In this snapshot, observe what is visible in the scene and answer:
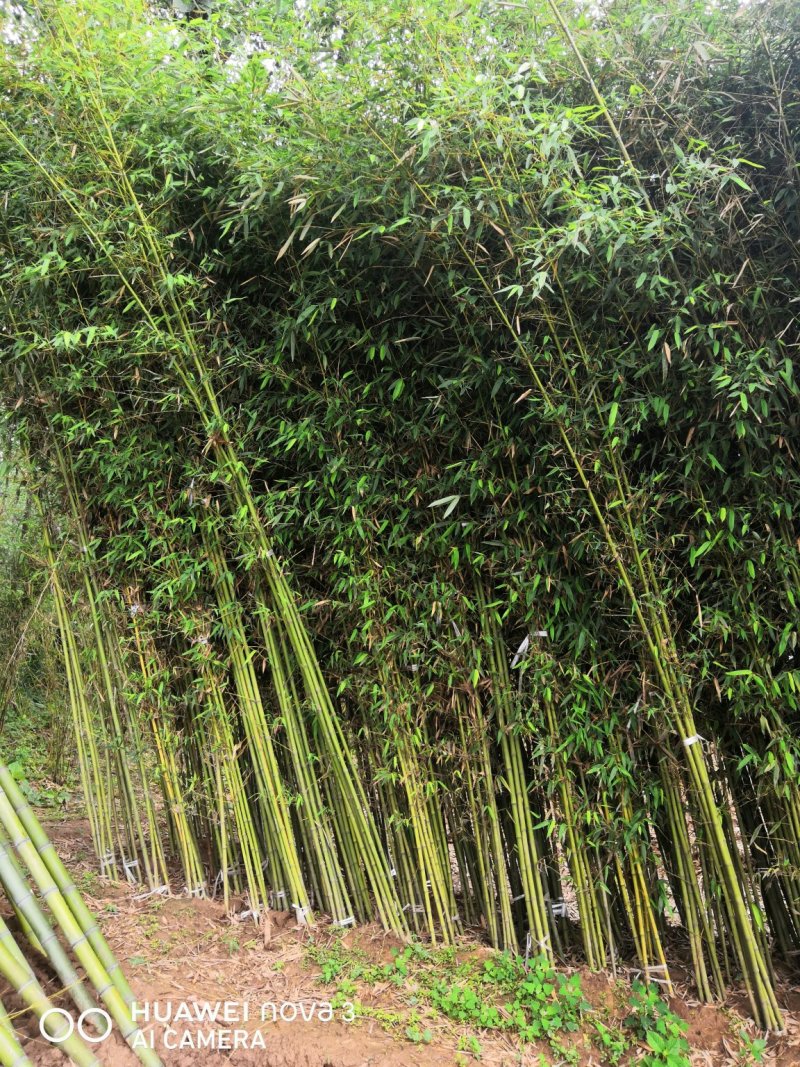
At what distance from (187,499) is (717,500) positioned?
5.79 ft

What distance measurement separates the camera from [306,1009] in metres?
2.00

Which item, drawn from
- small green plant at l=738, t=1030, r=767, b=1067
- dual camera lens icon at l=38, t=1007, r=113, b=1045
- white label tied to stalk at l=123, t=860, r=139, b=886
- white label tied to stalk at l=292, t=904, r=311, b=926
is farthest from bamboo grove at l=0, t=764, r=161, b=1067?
small green plant at l=738, t=1030, r=767, b=1067

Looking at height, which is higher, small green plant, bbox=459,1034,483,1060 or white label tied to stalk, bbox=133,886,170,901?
white label tied to stalk, bbox=133,886,170,901

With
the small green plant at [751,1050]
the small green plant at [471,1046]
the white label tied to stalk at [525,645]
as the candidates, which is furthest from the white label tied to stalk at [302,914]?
the small green plant at [751,1050]

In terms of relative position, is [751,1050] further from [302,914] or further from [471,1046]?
[302,914]

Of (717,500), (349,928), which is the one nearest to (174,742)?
(349,928)

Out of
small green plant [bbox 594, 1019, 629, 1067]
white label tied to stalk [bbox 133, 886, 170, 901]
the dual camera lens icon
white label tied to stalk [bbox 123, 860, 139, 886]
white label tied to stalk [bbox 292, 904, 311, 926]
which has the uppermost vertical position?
the dual camera lens icon

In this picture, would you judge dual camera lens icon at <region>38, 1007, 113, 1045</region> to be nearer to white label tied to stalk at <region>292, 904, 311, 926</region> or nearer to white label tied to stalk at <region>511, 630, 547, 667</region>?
white label tied to stalk at <region>292, 904, 311, 926</region>

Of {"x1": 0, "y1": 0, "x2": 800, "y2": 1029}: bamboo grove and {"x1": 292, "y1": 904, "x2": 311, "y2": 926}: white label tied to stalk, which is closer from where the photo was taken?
{"x1": 0, "y1": 0, "x2": 800, "y2": 1029}: bamboo grove

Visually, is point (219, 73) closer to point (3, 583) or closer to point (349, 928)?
point (349, 928)

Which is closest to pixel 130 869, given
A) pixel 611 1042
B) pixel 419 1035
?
pixel 419 1035

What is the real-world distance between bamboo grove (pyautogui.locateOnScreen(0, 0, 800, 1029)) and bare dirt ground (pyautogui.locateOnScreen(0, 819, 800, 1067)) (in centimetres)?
10

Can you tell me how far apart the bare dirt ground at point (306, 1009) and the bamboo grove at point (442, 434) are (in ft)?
0.32

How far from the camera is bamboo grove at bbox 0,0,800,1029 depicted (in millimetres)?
1639
